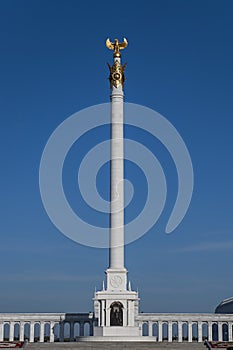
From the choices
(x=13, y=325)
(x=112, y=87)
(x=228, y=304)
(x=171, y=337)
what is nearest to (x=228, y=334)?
(x=171, y=337)

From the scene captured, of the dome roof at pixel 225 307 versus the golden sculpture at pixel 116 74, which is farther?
the dome roof at pixel 225 307

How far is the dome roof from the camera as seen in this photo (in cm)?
8606

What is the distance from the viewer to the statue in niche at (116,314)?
6397 centimetres

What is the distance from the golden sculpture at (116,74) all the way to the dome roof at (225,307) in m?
34.2

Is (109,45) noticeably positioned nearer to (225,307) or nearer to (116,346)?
(116,346)

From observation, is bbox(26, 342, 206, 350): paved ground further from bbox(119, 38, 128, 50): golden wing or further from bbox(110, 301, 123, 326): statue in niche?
bbox(119, 38, 128, 50): golden wing

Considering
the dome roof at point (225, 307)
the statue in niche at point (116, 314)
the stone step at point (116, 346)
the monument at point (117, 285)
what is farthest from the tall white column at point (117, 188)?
the dome roof at point (225, 307)

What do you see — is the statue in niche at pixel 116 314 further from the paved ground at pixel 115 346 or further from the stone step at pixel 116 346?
the paved ground at pixel 115 346

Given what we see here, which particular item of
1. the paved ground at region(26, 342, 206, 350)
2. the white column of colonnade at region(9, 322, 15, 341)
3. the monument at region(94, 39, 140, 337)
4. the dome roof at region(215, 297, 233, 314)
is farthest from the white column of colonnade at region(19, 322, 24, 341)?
the dome roof at region(215, 297, 233, 314)

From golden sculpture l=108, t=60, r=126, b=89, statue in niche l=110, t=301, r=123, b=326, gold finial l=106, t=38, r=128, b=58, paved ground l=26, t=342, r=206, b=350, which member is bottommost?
paved ground l=26, t=342, r=206, b=350

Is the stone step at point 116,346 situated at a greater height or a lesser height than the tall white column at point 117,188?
lesser

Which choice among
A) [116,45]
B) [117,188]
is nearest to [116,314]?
[117,188]

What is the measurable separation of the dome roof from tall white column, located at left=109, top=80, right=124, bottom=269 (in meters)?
26.8

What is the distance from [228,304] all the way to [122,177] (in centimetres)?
3047
